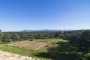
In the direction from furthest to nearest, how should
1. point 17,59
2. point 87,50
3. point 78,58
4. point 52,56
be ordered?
point 87,50 → point 52,56 → point 78,58 → point 17,59

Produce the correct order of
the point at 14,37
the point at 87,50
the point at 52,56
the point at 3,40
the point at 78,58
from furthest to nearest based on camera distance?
the point at 14,37 → the point at 3,40 → the point at 87,50 → the point at 52,56 → the point at 78,58

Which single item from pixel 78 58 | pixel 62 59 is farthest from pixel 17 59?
pixel 78 58

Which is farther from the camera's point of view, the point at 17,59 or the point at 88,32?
the point at 88,32

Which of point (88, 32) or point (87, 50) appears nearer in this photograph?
point (87, 50)

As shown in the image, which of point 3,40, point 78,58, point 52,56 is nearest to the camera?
point 78,58

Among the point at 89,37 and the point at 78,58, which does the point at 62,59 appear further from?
the point at 89,37

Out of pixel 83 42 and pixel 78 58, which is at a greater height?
pixel 83 42

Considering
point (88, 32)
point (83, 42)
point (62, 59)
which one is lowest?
point (62, 59)

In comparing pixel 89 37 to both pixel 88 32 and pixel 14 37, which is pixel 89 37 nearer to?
pixel 88 32

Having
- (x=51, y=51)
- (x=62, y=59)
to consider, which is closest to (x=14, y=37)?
(x=51, y=51)
